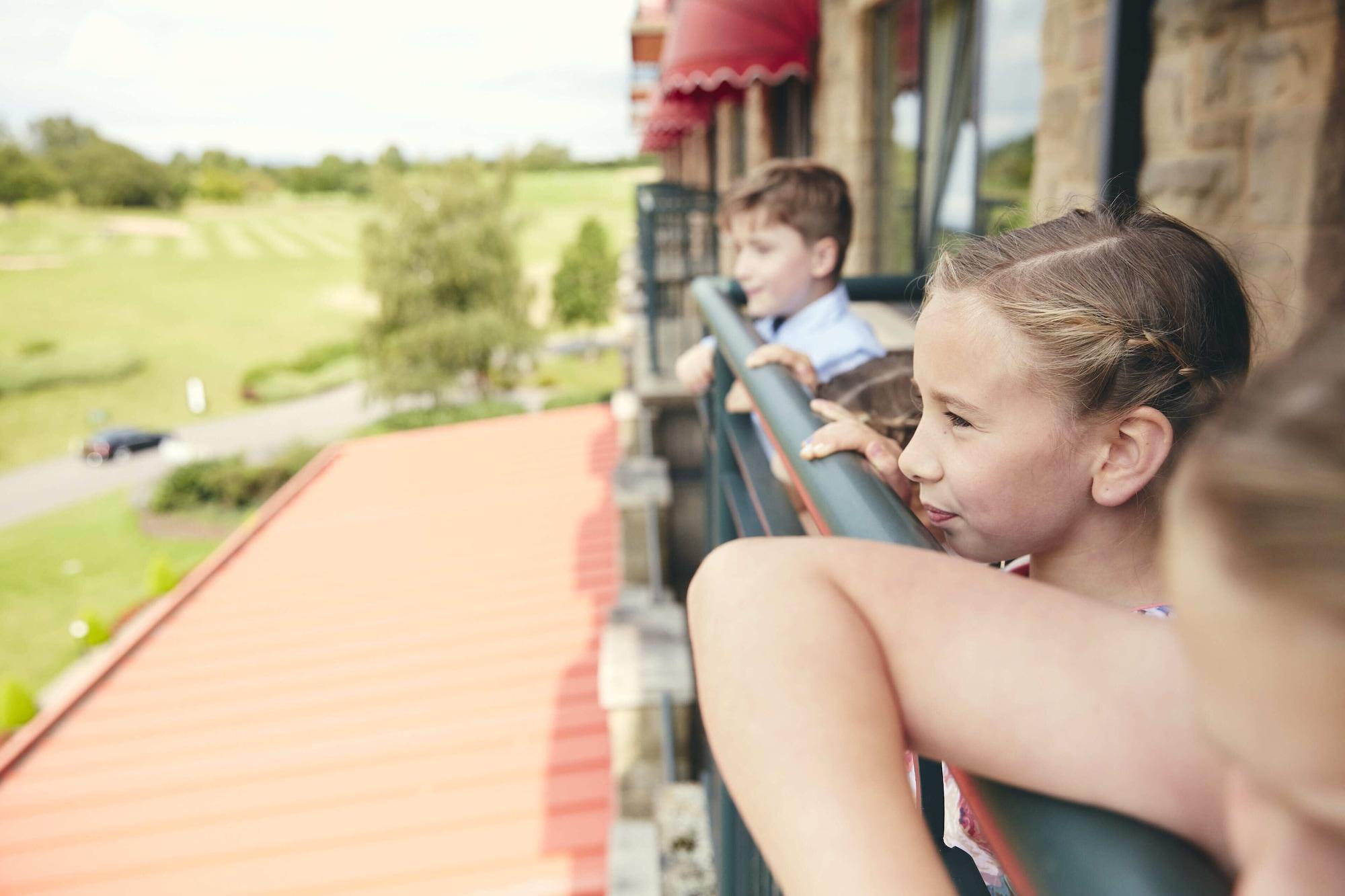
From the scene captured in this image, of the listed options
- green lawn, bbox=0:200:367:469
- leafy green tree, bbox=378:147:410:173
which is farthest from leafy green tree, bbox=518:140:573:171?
leafy green tree, bbox=378:147:410:173

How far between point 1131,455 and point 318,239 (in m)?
77.9

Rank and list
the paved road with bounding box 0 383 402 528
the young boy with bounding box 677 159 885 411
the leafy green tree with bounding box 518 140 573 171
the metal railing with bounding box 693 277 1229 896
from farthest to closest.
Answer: the leafy green tree with bounding box 518 140 573 171 < the paved road with bounding box 0 383 402 528 < the young boy with bounding box 677 159 885 411 < the metal railing with bounding box 693 277 1229 896

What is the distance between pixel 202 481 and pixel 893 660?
34.3 meters

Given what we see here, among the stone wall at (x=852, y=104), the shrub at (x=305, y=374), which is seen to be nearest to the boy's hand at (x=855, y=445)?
the stone wall at (x=852, y=104)

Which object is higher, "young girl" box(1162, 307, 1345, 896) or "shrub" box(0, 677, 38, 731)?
"young girl" box(1162, 307, 1345, 896)

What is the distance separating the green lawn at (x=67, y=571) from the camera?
22377 mm

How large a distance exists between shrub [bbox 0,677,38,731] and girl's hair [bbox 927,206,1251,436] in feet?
55.6

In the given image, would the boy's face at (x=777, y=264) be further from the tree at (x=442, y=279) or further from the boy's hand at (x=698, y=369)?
the tree at (x=442, y=279)

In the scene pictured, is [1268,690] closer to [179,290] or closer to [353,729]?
[353,729]

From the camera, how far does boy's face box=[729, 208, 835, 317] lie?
2686mm

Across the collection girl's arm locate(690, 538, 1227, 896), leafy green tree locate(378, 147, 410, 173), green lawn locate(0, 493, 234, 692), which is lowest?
green lawn locate(0, 493, 234, 692)

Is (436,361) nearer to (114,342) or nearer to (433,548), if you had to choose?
(433,548)

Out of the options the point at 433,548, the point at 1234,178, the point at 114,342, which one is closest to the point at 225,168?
the point at 114,342

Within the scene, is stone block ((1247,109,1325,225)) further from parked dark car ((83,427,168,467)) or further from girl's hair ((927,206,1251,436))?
parked dark car ((83,427,168,467))
